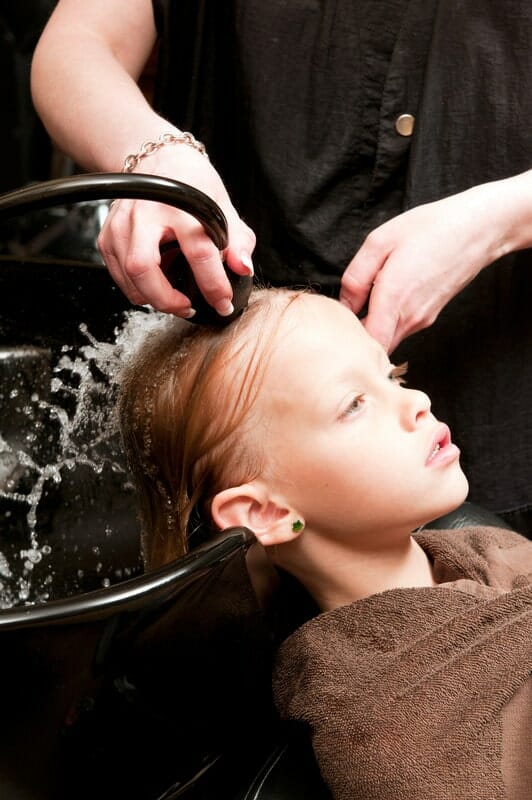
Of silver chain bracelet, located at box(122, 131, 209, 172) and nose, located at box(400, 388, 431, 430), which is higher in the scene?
silver chain bracelet, located at box(122, 131, 209, 172)

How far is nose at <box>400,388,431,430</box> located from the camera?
2.66 ft

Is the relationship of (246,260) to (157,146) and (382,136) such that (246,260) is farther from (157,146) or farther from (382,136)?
(382,136)

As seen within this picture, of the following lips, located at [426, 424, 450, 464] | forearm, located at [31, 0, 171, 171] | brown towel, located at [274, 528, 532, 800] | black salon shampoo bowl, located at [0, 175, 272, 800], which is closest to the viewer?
black salon shampoo bowl, located at [0, 175, 272, 800]

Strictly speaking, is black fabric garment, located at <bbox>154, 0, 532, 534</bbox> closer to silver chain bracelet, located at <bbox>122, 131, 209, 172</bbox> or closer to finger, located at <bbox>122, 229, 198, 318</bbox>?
silver chain bracelet, located at <bbox>122, 131, 209, 172</bbox>

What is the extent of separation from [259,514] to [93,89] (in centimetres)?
51

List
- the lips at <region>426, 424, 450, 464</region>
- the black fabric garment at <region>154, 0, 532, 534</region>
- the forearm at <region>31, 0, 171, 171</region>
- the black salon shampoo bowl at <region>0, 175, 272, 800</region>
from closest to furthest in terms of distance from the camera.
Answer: the black salon shampoo bowl at <region>0, 175, 272, 800</region>
the lips at <region>426, 424, 450, 464</region>
the forearm at <region>31, 0, 171, 171</region>
the black fabric garment at <region>154, 0, 532, 534</region>

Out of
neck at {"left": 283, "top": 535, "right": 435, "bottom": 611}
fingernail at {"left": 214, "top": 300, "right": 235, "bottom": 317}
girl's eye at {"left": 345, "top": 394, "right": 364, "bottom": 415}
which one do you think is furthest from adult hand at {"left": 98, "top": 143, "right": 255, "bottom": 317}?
neck at {"left": 283, "top": 535, "right": 435, "bottom": 611}

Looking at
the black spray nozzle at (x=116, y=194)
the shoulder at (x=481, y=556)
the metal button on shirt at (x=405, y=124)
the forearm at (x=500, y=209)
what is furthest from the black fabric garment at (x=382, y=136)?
the black spray nozzle at (x=116, y=194)

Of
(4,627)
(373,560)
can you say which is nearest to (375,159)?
(373,560)

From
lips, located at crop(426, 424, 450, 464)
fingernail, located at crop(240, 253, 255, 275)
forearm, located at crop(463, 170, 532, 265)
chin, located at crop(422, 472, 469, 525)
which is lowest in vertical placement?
chin, located at crop(422, 472, 469, 525)

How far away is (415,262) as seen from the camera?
35.3 inches

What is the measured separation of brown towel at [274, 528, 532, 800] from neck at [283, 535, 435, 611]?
0.16 ft

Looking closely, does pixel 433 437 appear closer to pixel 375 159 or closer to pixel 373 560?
pixel 373 560

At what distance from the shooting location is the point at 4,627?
1.76 ft
